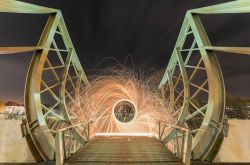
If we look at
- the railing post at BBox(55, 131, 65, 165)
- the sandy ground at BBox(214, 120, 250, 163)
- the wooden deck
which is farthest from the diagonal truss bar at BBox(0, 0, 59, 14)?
the sandy ground at BBox(214, 120, 250, 163)

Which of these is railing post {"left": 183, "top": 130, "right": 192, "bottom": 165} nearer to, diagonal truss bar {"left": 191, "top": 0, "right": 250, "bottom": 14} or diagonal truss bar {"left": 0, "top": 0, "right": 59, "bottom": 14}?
diagonal truss bar {"left": 191, "top": 0, "right": 250, "bottom": 14}

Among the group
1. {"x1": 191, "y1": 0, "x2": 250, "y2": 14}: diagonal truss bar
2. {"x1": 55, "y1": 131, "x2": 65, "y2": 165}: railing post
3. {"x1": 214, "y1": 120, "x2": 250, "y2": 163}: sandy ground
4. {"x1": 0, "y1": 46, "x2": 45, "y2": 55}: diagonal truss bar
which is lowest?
{"x1": 214, "y1": 120, "x2": 250, "y2": 163}: sandy ground

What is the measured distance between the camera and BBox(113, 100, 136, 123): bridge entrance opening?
15.2m

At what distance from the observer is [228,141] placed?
27.1ft

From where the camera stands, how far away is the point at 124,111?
50.2 feet

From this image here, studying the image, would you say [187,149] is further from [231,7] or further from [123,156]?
[231,7]

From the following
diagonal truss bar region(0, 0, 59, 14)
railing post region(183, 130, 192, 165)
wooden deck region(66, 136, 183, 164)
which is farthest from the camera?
wooden deck region(66, 136, 183, 164)

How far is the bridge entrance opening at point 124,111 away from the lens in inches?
600

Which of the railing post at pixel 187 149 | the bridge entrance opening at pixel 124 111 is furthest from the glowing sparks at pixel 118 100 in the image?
the railing post at pixel 187 149

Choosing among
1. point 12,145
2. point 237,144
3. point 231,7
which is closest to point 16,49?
point 12,145

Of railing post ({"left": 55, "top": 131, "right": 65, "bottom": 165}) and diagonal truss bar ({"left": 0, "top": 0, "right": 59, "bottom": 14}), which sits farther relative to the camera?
railing post ({"left": 55, "top": 131, "right": 65, "bottom": 165})

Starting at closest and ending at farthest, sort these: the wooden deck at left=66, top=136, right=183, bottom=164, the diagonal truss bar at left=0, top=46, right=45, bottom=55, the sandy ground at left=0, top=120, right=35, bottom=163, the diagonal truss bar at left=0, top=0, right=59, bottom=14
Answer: the diagonal truss bar at left=0, top=0, right=59, bottom=14, the diagonal truss bar at left=0, top=46, right=45, bottom=55, the wooden deck at left=66, top=136, right=183, bottom=164, the sandy ground at left=0, top=120, right=35, bottom=163

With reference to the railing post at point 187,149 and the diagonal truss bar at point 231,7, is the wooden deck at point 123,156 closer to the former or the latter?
the railing post at point 187,149

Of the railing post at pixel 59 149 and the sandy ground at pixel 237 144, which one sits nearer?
the railing post at pixel 59 149
